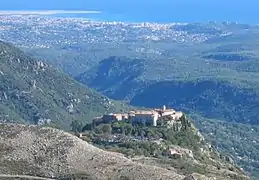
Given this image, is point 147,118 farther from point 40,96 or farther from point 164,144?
point 40,96

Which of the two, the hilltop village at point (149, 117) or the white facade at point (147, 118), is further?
the hilltop village at point (149, 117)

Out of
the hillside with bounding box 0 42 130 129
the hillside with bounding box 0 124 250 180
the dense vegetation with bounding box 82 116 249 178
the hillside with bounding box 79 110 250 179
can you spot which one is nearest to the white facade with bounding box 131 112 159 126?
the hillside with bounding box 79 110 250 179

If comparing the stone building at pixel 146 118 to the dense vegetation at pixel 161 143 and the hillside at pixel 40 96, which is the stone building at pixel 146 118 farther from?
the hillside at pixel 40 96

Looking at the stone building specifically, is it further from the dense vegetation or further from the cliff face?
the cliff face

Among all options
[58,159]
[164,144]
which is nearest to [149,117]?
[164,144]

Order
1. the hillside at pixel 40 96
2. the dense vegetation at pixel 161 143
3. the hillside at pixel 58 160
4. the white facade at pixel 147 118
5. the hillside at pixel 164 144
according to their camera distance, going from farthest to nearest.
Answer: the hillside at pixel 40 96, the white facade at pixel 147 118, the dense vegetation at pixel 161 143, the hillside at pixel 164 144, the hillside at pixel 58 160

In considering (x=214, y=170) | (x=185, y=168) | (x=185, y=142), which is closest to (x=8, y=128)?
(x=185, y=168)

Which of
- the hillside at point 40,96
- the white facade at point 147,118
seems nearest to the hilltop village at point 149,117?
the white facade at point 147,118
